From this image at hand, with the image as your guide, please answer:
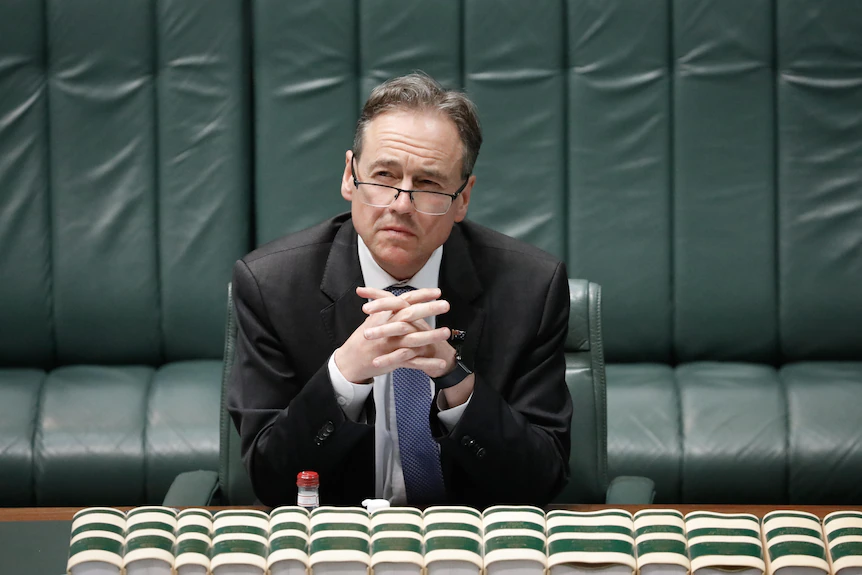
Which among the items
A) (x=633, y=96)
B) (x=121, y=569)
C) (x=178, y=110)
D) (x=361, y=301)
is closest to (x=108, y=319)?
(x=178, y=110)

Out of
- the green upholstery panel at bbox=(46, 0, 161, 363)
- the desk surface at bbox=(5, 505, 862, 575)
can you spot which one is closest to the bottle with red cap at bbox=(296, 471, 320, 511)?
the desk surface at bbox=(5, 505, 862, 575)

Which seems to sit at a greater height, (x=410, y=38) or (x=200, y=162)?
(x=410, y=38)

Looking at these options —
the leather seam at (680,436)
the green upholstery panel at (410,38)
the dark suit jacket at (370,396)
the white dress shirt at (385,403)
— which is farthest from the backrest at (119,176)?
the leather seam at (680,436)

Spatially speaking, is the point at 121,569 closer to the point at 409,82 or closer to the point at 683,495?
the point at 409,82

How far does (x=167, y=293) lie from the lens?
2877 millimetres

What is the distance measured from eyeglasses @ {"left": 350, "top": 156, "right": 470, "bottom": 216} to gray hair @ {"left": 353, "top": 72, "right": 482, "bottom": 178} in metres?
0.07

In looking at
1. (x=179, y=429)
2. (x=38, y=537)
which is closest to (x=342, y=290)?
(x=38, y=537)

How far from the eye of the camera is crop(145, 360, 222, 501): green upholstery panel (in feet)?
8.73

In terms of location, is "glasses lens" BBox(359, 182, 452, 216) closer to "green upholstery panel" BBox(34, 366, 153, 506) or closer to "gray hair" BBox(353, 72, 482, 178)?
"gray hair" BBox(353, 72, 482, 178)

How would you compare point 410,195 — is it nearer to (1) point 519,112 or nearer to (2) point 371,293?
(2) point 371,293

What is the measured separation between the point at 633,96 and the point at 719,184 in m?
0.34

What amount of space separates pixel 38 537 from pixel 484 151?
5.98ft

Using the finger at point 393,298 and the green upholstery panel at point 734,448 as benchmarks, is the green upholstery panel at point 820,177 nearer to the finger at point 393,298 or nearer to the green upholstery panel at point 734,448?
the green upholstery panel at point 734,448

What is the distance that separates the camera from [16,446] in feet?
8.75
